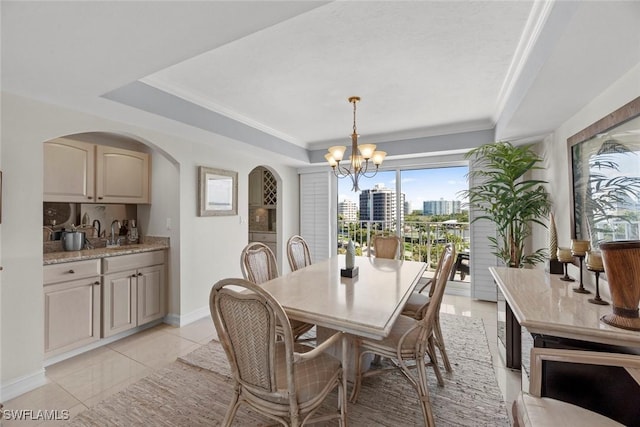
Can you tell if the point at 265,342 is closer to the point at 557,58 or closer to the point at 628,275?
the point at 628,275

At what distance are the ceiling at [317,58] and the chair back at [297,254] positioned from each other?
149 centimetres

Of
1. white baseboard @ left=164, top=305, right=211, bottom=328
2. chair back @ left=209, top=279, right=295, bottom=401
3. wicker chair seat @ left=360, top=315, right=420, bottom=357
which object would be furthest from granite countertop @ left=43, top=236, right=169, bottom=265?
wicker chair seat @ left=360, top=315, right=420, bottom=357

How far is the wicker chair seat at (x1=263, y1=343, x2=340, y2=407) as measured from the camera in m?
1.34

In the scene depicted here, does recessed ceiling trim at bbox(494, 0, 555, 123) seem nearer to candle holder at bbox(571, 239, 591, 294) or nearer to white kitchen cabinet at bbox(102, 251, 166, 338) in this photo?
candle holder at bbox(571, 239, 591, 294)


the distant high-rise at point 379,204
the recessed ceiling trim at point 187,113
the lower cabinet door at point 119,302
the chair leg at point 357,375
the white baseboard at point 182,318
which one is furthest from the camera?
the distant high-rise at point 379,204

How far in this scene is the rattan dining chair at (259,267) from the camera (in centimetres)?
231

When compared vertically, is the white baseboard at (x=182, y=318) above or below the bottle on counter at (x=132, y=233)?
below

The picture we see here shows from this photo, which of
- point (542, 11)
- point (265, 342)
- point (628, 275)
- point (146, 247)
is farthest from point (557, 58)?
point (146, 247)

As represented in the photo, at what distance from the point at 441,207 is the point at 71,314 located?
4.93m

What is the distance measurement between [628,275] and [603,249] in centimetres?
14

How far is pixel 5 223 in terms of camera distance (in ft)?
6.64

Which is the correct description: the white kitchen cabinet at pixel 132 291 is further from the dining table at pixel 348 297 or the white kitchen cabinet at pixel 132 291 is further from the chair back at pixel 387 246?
the chair back at pixel 387 246

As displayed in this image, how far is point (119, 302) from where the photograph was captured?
2.92m

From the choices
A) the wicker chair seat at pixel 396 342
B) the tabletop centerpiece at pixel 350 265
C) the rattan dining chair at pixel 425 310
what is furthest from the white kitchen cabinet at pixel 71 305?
the rattan dining chair at pixel 425 310
